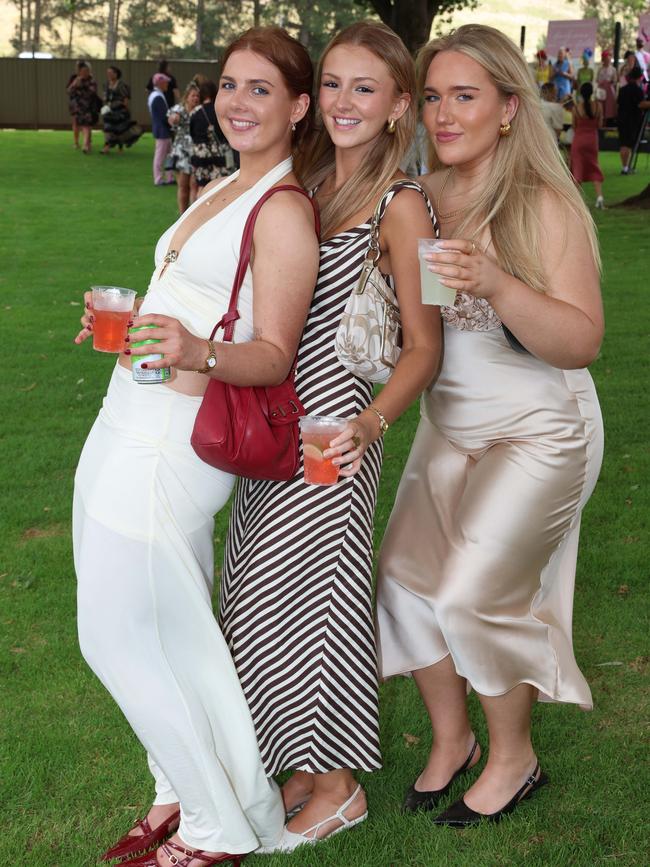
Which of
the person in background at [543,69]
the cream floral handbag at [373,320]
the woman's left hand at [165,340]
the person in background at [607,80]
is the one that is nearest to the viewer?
the woman's left hand at [165,340]

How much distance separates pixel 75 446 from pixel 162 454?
4.31 metres

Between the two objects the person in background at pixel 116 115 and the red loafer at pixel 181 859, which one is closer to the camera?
the red loafer at pixel 181 859

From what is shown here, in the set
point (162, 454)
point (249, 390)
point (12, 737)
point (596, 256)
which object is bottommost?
point (12, 737)

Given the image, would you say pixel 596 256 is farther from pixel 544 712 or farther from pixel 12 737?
pixel 12 737

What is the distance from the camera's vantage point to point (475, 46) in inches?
Result: 128

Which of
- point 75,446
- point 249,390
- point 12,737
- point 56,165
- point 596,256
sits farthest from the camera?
point 56,165

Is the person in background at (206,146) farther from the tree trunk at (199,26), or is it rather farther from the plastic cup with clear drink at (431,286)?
the tree trunk at (199,26)

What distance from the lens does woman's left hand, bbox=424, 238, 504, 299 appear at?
2789 mm

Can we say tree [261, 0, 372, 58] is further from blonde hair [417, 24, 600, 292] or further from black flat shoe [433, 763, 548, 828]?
black flat shoe [433, 763, 548, 828]

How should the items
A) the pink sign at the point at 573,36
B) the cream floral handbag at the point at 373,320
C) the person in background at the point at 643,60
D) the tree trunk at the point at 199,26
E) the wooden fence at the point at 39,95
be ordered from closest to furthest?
the cream floral handbag at the point at 373,320 → the person in background at the point at 643,60 → the pink sign at the point at 573,36 → the wooden fence at the point at 39,95 → the tree trunk at the point at 199,26

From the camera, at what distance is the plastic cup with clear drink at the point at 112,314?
2.92 meters

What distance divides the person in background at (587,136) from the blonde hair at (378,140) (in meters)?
15.6

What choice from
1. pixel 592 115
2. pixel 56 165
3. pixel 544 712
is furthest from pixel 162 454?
pixel 56 165

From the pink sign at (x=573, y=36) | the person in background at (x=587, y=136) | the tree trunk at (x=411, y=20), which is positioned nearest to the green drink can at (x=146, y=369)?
the person in background at (x=587, y=136)
